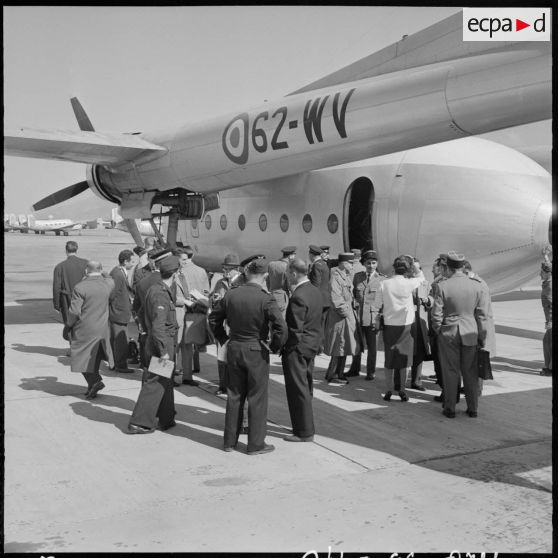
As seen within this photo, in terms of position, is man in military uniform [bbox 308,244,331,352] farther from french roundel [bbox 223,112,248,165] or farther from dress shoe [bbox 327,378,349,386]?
french roundel [bbox 223,112,248,165]

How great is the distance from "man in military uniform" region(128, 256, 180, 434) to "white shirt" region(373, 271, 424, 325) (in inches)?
104

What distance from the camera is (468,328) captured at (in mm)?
7004

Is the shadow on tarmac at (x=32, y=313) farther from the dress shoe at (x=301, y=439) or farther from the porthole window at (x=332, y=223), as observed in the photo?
the dress shoe at (x=301, y=439)

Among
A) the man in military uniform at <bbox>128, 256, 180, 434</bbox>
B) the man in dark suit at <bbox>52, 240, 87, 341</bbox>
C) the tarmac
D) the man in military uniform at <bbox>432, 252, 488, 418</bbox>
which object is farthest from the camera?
the man in dark suit at <bbox>52, 240, 87, 341</bbox>

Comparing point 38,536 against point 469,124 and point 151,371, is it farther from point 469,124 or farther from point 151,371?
point 469,124

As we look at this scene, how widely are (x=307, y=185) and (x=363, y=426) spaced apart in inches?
253

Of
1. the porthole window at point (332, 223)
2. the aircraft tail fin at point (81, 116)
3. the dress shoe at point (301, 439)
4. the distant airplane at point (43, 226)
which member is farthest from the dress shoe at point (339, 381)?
the distant airplane at point (43, 226)

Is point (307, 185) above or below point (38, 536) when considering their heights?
above

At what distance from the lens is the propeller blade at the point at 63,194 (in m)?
15.6

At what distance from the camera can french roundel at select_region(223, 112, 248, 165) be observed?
1098 centimetres

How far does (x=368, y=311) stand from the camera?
8.77 metres


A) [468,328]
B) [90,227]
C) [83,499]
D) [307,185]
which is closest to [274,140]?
[307,185]

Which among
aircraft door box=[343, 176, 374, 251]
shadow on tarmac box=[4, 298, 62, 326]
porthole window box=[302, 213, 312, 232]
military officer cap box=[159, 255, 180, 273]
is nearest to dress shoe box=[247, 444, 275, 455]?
military officer cap box=[159, 255, 180, 273]

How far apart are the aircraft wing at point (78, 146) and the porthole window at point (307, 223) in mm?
3180
